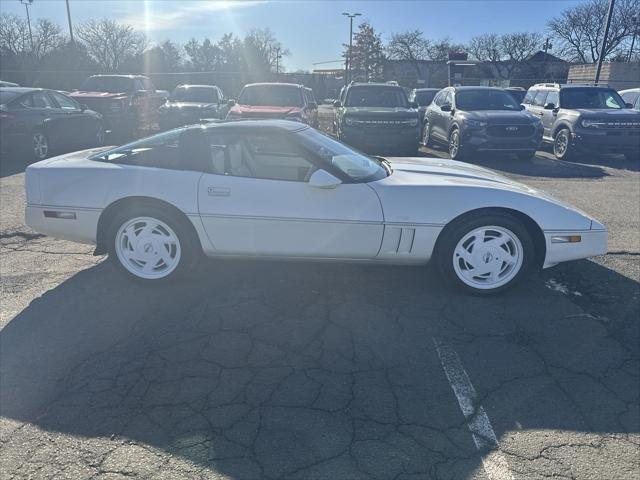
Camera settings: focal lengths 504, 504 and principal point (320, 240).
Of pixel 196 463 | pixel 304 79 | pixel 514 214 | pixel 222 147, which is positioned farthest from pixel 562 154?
pixel 304 79

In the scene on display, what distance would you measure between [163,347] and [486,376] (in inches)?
79.6

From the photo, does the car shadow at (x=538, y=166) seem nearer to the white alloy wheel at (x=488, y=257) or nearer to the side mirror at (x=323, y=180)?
the white alloy wheel at (x=488, y=257)

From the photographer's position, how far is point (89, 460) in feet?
7.56

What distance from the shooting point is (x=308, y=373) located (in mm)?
2994

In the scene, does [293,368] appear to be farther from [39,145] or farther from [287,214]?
[39,145]

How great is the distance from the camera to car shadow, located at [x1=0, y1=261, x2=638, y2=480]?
2422 millimetres

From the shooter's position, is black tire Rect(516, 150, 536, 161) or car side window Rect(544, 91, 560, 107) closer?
black tire Rect(516, 150, 536, 161)

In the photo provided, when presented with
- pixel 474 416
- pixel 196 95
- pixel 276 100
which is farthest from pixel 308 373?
pixel 196 95

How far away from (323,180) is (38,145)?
28.9 ft

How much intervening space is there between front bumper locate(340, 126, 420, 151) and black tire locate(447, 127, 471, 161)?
0.95 metres

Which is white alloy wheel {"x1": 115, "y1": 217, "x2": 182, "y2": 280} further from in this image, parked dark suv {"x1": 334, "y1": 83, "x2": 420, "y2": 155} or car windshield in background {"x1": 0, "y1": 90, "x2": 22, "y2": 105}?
parked dark suv {"x1": 334, "y1": 83, "x2": 420, "y2": 155}

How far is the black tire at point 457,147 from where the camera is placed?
1137 centimetres

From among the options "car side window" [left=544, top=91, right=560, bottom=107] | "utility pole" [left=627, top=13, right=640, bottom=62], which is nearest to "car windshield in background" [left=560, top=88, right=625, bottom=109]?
"car side window" [left=544, top=91, right=560, bottom=107]

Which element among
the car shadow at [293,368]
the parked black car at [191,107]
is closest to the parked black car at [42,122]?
the parked black car at [191,107]
